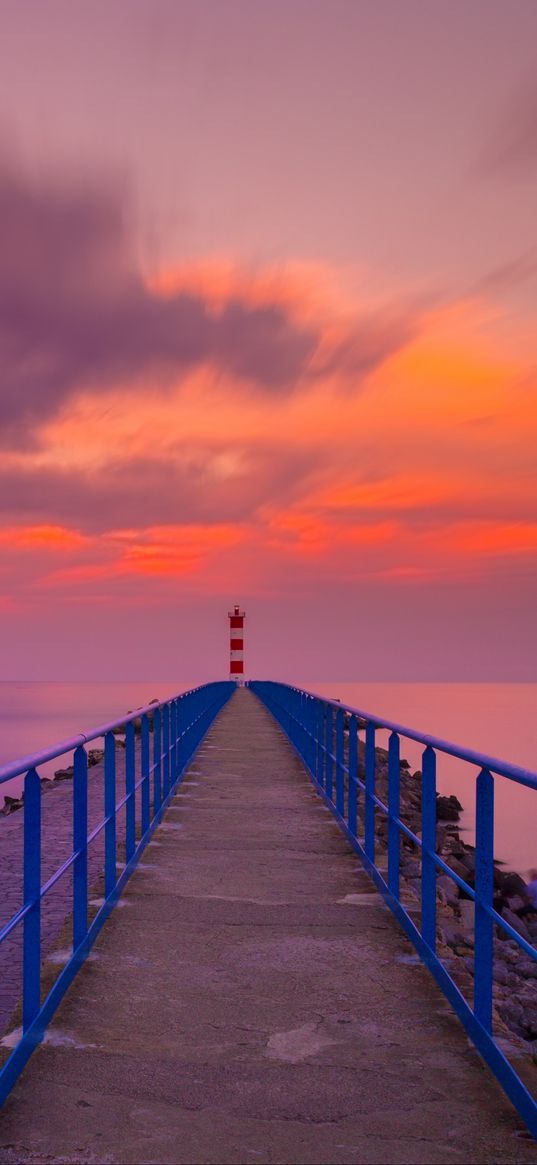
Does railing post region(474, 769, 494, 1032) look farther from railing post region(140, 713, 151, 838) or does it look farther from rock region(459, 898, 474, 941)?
rock region(459, 898, 474, 941)

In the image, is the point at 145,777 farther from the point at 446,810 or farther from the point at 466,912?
the point at 446,810

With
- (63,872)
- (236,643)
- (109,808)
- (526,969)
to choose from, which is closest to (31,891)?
(63,872)

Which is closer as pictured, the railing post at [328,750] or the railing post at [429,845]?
the railing post at [429,845]

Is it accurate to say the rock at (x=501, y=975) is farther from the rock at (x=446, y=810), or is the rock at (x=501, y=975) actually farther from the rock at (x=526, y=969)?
the rock at (x=446, y=810)

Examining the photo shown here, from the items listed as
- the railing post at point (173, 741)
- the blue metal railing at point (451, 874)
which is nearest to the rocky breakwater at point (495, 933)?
the blue metal railing at point (451, 874)

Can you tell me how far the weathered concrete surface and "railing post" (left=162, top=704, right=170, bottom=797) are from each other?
3.78 m

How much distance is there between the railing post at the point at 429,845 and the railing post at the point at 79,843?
180cm

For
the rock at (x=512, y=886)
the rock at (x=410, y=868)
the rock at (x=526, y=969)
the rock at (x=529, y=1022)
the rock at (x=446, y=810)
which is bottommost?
the rock at (x=446, y=810)

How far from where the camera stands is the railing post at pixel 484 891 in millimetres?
4086

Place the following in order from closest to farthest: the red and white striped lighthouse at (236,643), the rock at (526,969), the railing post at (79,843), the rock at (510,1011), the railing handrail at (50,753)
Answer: the railing handrail at (50,753)
the railing post at (79,843)
the rock at (510,1011)
the rock at (526,969)
the red and white striped lighthouse at (236,643)

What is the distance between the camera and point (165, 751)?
1199 cm

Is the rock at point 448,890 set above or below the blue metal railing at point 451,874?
below

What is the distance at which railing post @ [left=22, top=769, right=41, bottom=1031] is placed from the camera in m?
4.12

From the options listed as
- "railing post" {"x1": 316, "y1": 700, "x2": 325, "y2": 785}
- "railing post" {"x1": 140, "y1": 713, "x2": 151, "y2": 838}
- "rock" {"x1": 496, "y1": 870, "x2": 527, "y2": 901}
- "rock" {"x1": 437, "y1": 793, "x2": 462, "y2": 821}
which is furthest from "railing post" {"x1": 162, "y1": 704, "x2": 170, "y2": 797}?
"rock" {"x1": 437, "y1": 793, "x2": 462, "y2": 821}
